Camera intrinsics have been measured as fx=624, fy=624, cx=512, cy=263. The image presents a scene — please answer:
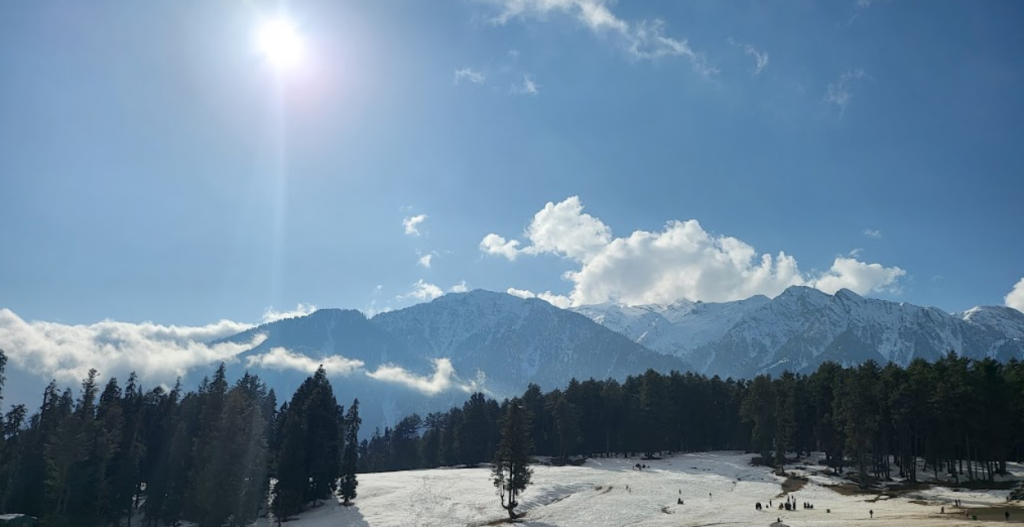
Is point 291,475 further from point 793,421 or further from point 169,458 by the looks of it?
point 793,421

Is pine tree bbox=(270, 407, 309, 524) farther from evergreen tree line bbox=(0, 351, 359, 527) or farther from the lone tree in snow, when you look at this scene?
the lone tree in snow

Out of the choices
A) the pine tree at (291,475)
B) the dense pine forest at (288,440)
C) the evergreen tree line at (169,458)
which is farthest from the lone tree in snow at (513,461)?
the pine tree at (291,475)

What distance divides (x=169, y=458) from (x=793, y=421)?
95849 millimetres

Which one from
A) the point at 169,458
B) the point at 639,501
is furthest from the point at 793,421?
the point at 169,458

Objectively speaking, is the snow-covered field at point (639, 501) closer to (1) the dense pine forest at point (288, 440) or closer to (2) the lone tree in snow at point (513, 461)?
(2) the lone tree in snow at point (513, 461)

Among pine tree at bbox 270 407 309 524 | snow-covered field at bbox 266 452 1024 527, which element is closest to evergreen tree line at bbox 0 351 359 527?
pine tree at bbox 270 407 309 524

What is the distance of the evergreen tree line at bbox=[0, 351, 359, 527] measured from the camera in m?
65.1

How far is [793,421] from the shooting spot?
10488 cm

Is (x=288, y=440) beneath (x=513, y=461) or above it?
above

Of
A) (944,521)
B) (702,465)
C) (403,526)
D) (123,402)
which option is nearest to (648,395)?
(702,465)

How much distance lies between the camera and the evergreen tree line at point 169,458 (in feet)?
214

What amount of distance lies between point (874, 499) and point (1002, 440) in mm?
22665

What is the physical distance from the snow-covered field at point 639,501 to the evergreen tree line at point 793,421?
8.37 m

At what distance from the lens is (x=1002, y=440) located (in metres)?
76.5
